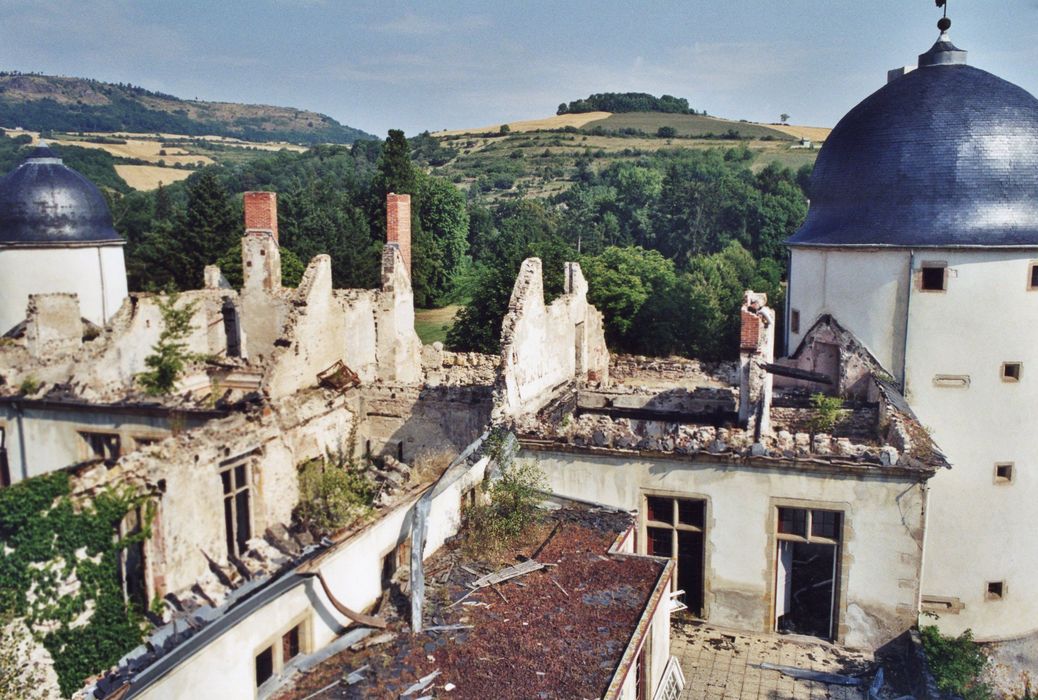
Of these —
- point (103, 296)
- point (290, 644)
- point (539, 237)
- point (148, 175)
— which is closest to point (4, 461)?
point (103, 296)

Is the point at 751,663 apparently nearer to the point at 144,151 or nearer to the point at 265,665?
the point at 265,665

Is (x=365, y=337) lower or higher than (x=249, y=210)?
lower

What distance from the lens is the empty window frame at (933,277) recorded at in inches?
703

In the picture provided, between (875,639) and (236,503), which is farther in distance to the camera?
(236,503)

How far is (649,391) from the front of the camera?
2267 cm

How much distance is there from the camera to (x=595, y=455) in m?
16.4

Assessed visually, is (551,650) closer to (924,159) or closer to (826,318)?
(826,318)

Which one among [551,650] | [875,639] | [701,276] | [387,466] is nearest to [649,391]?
[387,466]

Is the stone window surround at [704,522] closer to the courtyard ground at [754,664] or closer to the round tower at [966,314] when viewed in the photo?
the courtyard ground at [754,664]

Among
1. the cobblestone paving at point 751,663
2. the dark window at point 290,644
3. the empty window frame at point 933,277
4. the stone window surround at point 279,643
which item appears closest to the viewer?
the stone window surround at point 279,643

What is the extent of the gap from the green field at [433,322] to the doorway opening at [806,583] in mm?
37464

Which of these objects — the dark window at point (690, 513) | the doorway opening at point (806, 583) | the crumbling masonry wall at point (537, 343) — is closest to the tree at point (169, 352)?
the crumbling masonry wall at point (537, 343)

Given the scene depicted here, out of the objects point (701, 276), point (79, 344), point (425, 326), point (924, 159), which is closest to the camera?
point (924, 159)

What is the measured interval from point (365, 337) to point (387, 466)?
422 centimetres
